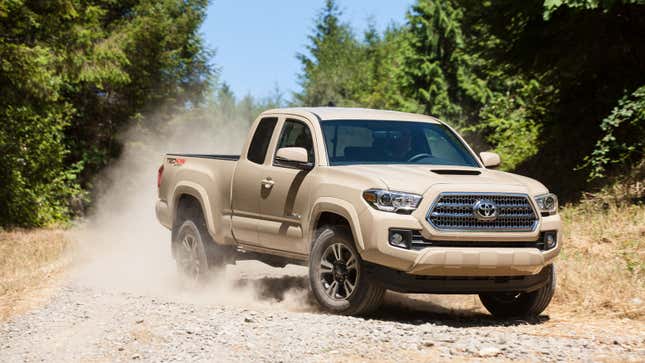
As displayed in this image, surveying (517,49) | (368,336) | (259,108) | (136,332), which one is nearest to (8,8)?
(517,49)

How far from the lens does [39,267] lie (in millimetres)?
15305

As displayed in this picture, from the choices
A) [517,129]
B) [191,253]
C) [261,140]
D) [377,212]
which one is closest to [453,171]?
[377,212]

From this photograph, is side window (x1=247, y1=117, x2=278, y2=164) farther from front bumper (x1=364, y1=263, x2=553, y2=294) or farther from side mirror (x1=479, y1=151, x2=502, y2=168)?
front bumper (x1=364, y1=263, x2=553, y2=294)

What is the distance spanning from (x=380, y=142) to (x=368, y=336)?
2.72 metres

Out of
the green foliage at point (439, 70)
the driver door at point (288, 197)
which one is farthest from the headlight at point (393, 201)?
the green foliage at point (439, 70)

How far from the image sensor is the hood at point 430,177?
8344mm

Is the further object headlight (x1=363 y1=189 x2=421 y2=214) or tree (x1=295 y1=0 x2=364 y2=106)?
tree (x1=295 y1=0 x2=364 y2=106)

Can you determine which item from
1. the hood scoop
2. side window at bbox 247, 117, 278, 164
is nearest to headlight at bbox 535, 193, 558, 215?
the hood scoop

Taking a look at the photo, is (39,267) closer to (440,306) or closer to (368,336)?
(440,306)

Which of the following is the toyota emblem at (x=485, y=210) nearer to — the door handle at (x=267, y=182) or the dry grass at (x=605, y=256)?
the dry grass at (x=605, y=256)

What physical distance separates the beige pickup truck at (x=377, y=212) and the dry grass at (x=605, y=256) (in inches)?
34.8

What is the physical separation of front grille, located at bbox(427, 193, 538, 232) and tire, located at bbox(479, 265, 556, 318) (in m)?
0.75

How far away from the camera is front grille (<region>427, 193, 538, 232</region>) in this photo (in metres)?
8.28

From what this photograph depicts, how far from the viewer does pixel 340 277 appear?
8805mm
